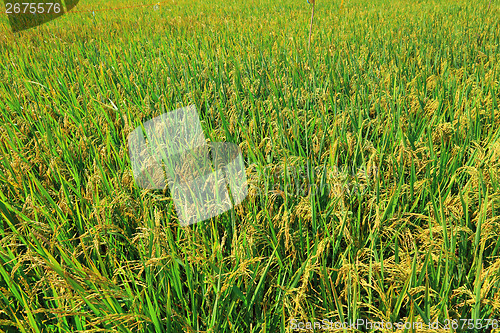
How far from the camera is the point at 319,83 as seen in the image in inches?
83.3

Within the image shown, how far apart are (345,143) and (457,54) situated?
1.92 metres

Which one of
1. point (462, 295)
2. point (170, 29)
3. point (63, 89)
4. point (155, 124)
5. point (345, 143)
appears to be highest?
point (170, 29)

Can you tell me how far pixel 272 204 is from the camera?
3.34 feet

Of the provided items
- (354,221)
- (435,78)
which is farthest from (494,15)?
(354,221)

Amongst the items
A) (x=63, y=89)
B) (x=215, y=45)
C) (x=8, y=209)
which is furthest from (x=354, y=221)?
(x=215, y=45)

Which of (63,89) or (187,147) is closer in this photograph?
(187,147)

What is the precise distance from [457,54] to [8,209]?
3.17 metres

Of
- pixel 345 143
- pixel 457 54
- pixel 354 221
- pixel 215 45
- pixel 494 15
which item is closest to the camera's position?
pixel 354 221

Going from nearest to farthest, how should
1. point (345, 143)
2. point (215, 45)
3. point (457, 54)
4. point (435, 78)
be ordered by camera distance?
point (345, 143), point (435, 78), point (457, 54), point (215, 45)

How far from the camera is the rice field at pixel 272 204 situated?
30.9 inches

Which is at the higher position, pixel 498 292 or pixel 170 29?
pixel 170 29

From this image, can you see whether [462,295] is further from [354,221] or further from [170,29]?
[170,29]

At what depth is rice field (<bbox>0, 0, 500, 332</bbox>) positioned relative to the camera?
78cm

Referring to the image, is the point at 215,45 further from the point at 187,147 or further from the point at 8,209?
the point at 8,209
